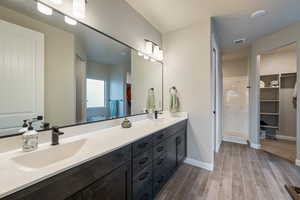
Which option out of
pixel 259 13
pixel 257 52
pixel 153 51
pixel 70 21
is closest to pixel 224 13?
pixel 259 13

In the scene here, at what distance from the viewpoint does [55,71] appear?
1184mm

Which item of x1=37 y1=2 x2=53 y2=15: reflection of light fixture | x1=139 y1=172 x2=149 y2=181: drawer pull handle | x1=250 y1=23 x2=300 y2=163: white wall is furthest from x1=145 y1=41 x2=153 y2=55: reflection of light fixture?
x1=250 y1=23 x2=300 y2=163: white wall

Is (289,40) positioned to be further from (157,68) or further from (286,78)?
(157,68)

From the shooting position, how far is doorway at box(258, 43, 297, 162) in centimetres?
379

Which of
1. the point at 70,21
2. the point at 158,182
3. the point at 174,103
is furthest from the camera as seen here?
the point at 174,103

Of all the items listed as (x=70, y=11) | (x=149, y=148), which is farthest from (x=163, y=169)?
(x=70, y=11)

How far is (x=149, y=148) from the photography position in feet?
4.82

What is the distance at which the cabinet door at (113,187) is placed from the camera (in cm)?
87

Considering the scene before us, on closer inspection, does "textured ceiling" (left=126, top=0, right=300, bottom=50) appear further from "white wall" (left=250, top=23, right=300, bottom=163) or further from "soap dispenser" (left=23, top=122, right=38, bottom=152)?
"soap dispenser" (left=23, top=122, right=38, bottom=152)

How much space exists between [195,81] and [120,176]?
1.97 metres

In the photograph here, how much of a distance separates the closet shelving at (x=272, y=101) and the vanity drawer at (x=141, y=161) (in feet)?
13.7

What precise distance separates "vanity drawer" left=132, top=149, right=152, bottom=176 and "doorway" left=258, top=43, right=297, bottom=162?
3.74m

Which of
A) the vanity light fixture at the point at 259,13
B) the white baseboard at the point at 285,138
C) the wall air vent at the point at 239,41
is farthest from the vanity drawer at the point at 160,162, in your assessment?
the white baseboard at the point at 285,138

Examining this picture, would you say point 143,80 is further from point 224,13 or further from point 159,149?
point 224,13
